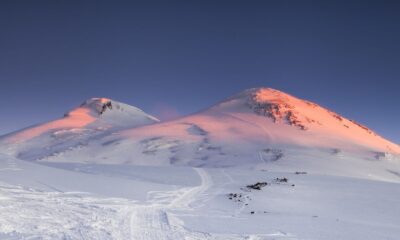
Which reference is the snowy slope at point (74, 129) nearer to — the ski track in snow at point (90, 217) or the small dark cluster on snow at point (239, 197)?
the small dark cluster on snow at point (239, 197)

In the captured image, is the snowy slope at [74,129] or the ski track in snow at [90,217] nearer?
the ski track in snow at [90,217]

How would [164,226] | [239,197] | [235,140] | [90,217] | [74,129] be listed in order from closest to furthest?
[164,226]
[90,217]
[239,197]
[235,140]
[74,129]

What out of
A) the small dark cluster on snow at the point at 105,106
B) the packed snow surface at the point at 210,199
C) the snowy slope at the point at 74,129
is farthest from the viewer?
the small dark cluster on snow at the point at 105,106

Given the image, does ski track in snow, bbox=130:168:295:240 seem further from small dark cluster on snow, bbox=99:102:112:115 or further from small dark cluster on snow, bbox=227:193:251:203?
small dark cluster on snow, bbox=99:102:112:115

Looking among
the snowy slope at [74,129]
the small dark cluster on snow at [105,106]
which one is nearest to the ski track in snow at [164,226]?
the snowy slope at [74,129]

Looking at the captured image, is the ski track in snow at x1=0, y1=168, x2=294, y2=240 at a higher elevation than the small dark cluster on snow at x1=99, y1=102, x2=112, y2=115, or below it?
below

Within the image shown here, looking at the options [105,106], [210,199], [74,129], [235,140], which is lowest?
[210,199]

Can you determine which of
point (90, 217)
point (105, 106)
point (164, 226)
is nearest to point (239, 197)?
point (164, 226)

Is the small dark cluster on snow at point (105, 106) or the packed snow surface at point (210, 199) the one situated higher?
the small dark cluster on snow at point (105, 106)

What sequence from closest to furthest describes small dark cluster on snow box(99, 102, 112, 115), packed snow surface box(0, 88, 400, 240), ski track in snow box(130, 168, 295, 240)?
1. ski track in snow box(130, 168, 295, 240)
2. packed snow surface box(0, 88, 400, 240)
3. small dark cluster on snow box(99, 102, 112, 115)

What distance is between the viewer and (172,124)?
92688mm

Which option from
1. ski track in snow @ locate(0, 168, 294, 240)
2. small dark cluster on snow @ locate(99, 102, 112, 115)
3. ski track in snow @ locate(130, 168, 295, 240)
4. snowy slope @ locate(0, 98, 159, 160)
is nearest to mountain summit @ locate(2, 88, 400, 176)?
snowy slope @ locate(0, 98, 159, 160)

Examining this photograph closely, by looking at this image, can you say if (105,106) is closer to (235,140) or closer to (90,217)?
(235,140)

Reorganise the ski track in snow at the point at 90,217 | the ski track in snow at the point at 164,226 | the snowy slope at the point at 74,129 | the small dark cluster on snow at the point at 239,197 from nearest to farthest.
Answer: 1. the ski track in snow at the point at 90,217
2. the ski track in snow at the point at 164,226
3. the small dark cluster on snow at the point at 239,197
4. the snowy slope at the point at 74,129
